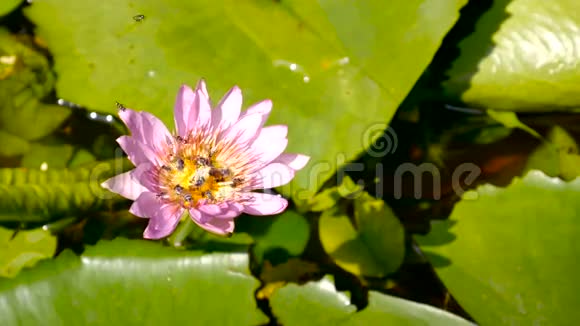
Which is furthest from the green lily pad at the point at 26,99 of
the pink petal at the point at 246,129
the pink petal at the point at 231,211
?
the pink petal at the point at 231,211

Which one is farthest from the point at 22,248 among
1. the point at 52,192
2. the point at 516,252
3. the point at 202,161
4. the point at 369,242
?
the point at 516,252

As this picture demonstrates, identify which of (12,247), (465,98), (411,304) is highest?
(465,98)

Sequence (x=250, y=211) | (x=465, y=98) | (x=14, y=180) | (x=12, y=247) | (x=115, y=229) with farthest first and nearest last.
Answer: (x=465, y=98) → (x=115, y=229) → (x=12, y=247) → (x=14, y=180) → (x=250, y=211)

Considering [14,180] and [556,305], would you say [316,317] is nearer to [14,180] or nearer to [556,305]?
[556,305]

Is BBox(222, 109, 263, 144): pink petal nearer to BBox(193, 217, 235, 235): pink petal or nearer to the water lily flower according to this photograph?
the water lily flower

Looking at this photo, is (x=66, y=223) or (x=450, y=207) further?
(x=450, y=207)

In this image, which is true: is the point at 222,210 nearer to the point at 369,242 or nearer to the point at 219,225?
the point at 219,225

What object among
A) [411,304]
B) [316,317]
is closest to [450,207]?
[411,304]
